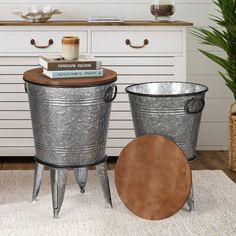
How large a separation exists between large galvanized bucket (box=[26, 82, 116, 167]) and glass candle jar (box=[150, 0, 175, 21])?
3.69ft

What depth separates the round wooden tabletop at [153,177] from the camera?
327cm

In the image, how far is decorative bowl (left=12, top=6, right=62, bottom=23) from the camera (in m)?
4.20

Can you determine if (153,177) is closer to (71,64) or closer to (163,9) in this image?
(71,64)

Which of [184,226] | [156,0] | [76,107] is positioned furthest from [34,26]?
[184,226]

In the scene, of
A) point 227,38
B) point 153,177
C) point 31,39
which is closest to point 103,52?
point 31,39

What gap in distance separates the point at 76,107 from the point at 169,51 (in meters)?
1.18

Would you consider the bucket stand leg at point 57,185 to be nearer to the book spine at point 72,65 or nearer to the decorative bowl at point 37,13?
the book spine at point 72,65

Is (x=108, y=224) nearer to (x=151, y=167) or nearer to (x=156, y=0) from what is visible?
(x=151, y=167)

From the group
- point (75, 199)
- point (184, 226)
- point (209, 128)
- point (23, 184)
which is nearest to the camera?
point (184, 226)

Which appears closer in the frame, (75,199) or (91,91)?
(91,91)

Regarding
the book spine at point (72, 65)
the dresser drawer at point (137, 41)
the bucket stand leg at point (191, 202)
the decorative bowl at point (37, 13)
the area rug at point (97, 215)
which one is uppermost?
the decorative bowl at point (37, 13)

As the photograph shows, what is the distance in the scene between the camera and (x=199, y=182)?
3945mm

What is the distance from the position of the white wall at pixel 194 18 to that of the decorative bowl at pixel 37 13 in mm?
319

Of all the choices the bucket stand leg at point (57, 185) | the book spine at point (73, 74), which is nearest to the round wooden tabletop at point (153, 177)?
the bucket stand leg at point (57, 185)
